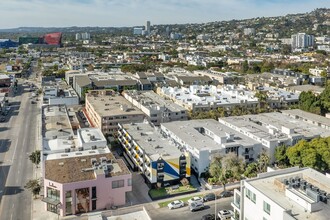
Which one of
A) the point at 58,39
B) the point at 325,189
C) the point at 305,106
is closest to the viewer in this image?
the point at 325,189

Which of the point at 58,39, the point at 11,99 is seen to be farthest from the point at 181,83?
the point at 58,39

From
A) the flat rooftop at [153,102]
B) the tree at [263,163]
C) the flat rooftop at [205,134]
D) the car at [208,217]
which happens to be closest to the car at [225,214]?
the car at [208,217]

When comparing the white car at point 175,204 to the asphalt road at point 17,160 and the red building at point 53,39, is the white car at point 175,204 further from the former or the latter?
the red building at point 53,39

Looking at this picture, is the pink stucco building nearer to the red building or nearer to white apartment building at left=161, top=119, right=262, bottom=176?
white apartment building at left=161, top=119, right=262, bottom=176

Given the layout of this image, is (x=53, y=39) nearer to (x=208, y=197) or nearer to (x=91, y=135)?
(x=91, y=135)

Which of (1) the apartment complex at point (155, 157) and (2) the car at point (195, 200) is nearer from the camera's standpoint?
(2) the car at point (195, 200)

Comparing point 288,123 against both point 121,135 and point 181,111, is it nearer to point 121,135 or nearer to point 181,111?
point 181,111

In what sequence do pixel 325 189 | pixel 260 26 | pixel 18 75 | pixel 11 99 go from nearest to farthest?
pixel 325 189, pixel 11 99, pixel 18 75, pixel 260 26
